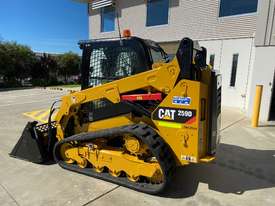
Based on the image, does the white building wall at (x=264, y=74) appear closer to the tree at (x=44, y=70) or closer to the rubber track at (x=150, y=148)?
the rubber track at (x=150, y=148)

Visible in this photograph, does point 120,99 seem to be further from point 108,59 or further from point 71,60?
point 71,60

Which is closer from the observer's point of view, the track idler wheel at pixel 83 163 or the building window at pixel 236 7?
the track idler wheel at pixel 83 163

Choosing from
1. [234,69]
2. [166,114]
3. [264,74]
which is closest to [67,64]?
[234,69]

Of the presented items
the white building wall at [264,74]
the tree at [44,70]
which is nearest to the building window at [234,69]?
the white building wall at [264,74]

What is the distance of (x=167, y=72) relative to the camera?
120 inches

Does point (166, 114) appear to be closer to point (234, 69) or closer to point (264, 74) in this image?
point (264, 74)

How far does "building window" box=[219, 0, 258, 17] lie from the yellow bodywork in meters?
8.33

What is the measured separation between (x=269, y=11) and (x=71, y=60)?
2586 cm

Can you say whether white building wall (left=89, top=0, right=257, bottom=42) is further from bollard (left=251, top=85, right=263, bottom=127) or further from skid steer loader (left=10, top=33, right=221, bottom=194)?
skid steer loader (left=10, top=33, right=221, bottom=194)

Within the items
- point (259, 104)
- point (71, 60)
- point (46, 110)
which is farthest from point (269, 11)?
point (71, 60)

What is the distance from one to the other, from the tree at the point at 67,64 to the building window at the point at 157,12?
18.1 m

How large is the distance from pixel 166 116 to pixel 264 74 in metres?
6.10

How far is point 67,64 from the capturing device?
1166 inches

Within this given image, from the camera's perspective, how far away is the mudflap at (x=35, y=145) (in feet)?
13.9
